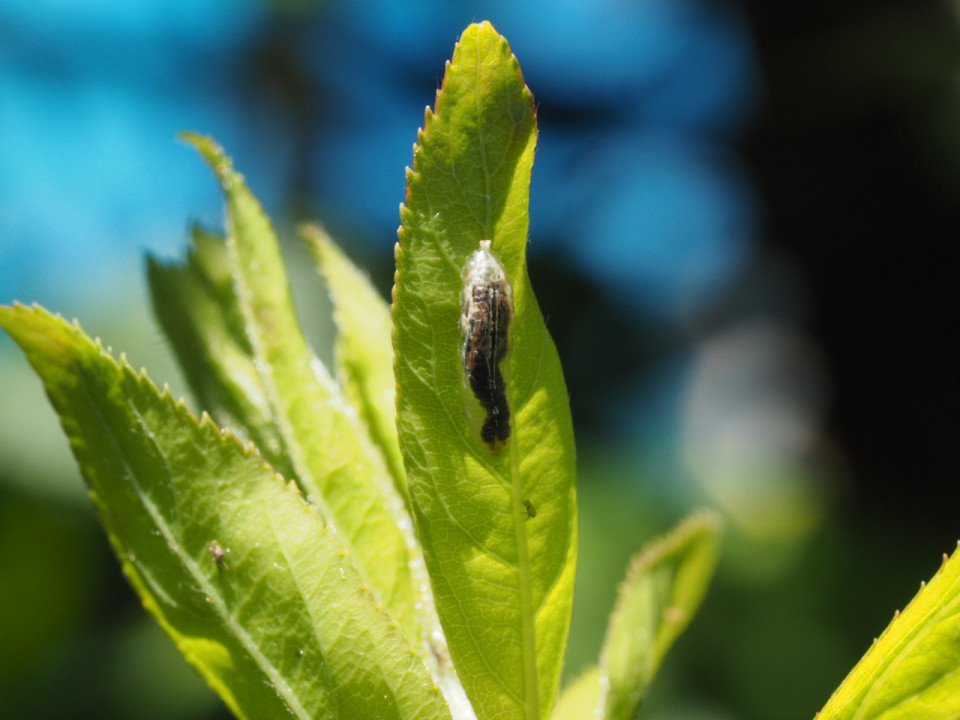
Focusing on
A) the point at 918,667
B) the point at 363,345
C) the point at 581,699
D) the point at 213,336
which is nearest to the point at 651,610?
the point at 581,699

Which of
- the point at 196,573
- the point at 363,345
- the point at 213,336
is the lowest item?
the point at 196,573

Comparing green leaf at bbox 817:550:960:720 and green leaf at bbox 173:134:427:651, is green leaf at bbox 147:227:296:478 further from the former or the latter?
green leaf at bbox 817:550:960:720

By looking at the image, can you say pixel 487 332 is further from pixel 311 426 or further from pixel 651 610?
pixel 651 610

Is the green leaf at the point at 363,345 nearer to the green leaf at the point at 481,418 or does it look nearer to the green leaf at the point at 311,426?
the green leaf at the point at 311,426

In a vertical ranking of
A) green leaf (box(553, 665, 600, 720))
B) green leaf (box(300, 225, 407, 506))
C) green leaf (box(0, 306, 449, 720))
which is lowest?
green leaf (box(553, 665, 600, 720))

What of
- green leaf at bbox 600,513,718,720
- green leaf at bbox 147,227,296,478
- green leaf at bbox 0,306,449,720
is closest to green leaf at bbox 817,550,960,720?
green leaf at bbox 600,513,718,720

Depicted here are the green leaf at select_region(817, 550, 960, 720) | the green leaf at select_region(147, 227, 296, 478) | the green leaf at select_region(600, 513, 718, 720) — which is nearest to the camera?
the green leaf at select_region(817, 550, 960, 720)

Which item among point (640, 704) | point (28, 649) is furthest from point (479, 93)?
point (28, 649)
